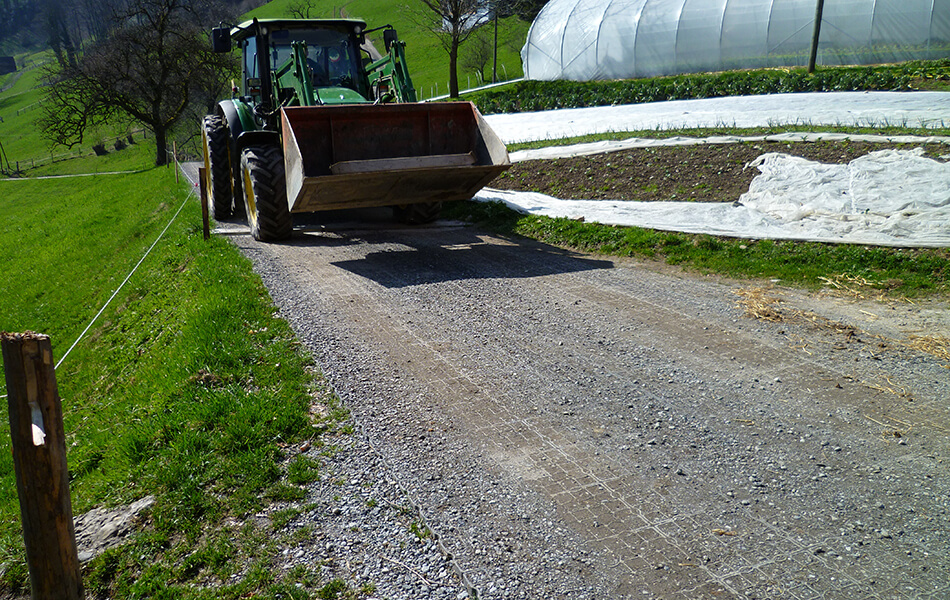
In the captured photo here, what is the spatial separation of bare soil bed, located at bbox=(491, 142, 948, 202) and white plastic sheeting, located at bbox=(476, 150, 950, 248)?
0.41m

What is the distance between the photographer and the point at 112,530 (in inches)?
144

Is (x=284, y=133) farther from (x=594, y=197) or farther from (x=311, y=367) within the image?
(x=594, y=197)

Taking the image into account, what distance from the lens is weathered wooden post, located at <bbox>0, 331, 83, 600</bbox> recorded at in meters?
2.67

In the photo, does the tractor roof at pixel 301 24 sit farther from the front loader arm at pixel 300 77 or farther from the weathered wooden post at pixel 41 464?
the weathered wooden post at pixel 41 464

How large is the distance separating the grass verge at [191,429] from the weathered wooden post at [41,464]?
461mm

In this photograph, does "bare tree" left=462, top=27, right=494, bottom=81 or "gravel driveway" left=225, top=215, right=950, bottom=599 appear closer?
"gravel driveway" left=225, top=215, right=950, bottom=599

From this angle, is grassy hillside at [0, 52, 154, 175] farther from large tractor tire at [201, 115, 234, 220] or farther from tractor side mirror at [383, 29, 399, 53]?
tractor side mirror at [383, 29, 399, 53]

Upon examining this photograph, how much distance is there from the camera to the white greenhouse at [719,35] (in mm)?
20500

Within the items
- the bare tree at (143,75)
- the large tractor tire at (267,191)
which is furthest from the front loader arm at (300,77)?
the bare tree at (143,75)

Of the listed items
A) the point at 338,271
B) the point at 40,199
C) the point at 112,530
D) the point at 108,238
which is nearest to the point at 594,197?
the point at 338,271

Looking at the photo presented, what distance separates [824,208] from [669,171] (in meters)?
3.03

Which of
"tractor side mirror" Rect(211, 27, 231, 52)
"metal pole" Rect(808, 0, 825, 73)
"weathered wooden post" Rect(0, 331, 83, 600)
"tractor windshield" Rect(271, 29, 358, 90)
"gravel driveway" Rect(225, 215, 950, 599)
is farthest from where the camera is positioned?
"metal pole" Rect(808, 0, 825, 73)

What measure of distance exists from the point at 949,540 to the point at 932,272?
4.74 meters

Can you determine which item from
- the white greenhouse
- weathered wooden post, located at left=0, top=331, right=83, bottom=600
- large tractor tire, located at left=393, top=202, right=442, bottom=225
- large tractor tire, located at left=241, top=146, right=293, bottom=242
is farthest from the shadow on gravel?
the white greenhouse
